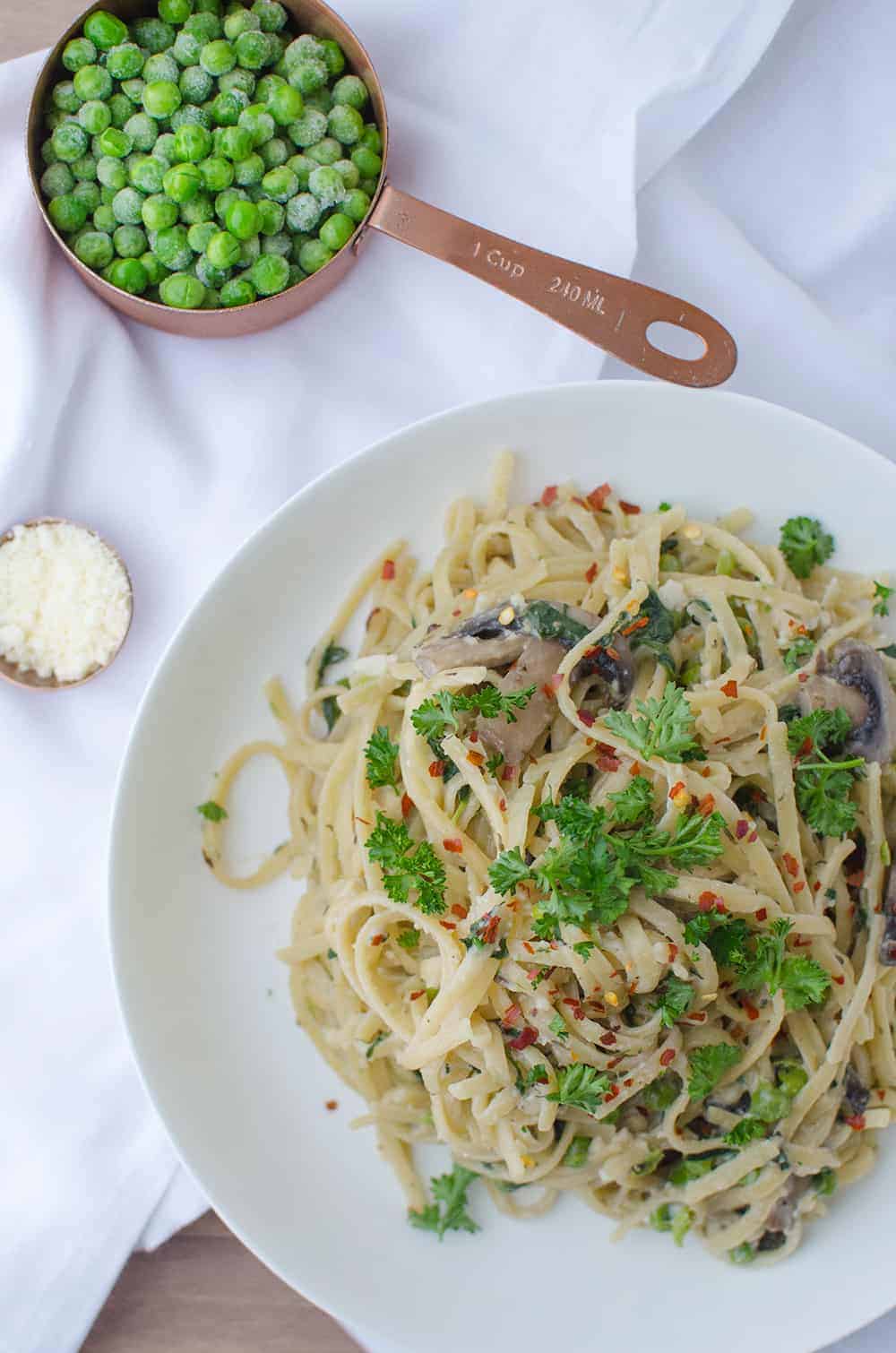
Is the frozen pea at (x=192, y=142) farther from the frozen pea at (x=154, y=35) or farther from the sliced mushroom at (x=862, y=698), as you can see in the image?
the sliced mushroom at (x=862, y=698)

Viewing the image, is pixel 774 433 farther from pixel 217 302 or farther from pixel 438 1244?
pixel 438 1244

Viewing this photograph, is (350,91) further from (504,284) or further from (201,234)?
(504,284)

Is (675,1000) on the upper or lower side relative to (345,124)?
lower

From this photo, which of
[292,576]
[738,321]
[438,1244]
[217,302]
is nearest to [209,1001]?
[438,1244]

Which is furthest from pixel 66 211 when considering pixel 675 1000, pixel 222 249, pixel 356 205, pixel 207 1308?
pixel 207 1308

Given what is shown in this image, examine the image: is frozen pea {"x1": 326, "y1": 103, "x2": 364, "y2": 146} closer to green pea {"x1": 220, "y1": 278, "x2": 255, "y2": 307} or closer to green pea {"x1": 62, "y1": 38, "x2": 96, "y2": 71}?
green pea {"x1": 220, "y1": 278, "x2": 255, "y2": 307}

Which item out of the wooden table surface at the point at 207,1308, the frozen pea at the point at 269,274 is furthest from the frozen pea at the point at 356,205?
the wooden table surface at the point at 207,1308

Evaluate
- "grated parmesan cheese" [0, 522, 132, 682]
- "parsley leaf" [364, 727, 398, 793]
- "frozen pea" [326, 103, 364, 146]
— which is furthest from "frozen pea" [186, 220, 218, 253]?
"parsley leaf" [364, 727, 398, 793]
